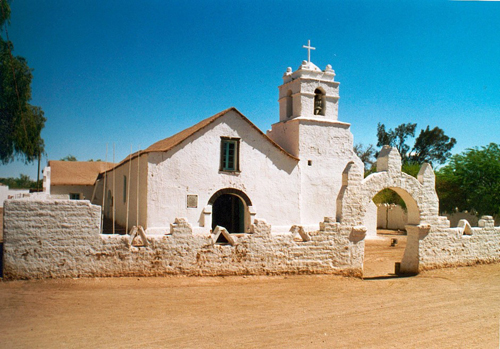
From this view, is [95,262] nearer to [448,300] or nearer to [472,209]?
[448,300]

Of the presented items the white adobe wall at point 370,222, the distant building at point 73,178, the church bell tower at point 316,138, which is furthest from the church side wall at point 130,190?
the white adobe wall at point 370,222

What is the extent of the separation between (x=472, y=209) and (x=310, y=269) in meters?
17.2

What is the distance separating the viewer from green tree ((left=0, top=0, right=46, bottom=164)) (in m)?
9.26

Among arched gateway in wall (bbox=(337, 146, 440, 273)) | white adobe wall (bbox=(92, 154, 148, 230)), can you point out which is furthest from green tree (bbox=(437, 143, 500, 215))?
white adobe wall (bbox=(92, 154, 148, 230))

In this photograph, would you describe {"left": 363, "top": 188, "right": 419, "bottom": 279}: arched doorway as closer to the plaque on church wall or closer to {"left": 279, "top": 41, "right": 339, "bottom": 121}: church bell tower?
{"left": 279, "top": 41, "right": 339, "bottom": 121}: church bell tower

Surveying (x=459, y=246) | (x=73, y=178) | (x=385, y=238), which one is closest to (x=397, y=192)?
(x=459, y=246)

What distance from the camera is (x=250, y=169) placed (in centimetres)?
1681

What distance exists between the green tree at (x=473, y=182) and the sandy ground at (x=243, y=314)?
39.8 feet

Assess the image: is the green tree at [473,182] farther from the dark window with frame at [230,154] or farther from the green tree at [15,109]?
the green tree at [15,109]

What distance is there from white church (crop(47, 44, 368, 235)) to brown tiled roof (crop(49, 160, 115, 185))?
9.28 meters

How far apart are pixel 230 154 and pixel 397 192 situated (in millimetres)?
6992

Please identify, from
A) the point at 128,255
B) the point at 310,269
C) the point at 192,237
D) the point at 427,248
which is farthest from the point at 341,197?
the point at 128,255

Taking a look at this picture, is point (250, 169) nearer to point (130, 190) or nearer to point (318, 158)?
point (318, 158)

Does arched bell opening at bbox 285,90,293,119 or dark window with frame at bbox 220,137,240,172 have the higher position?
arched bell opening at bbox 285,90,293,119
